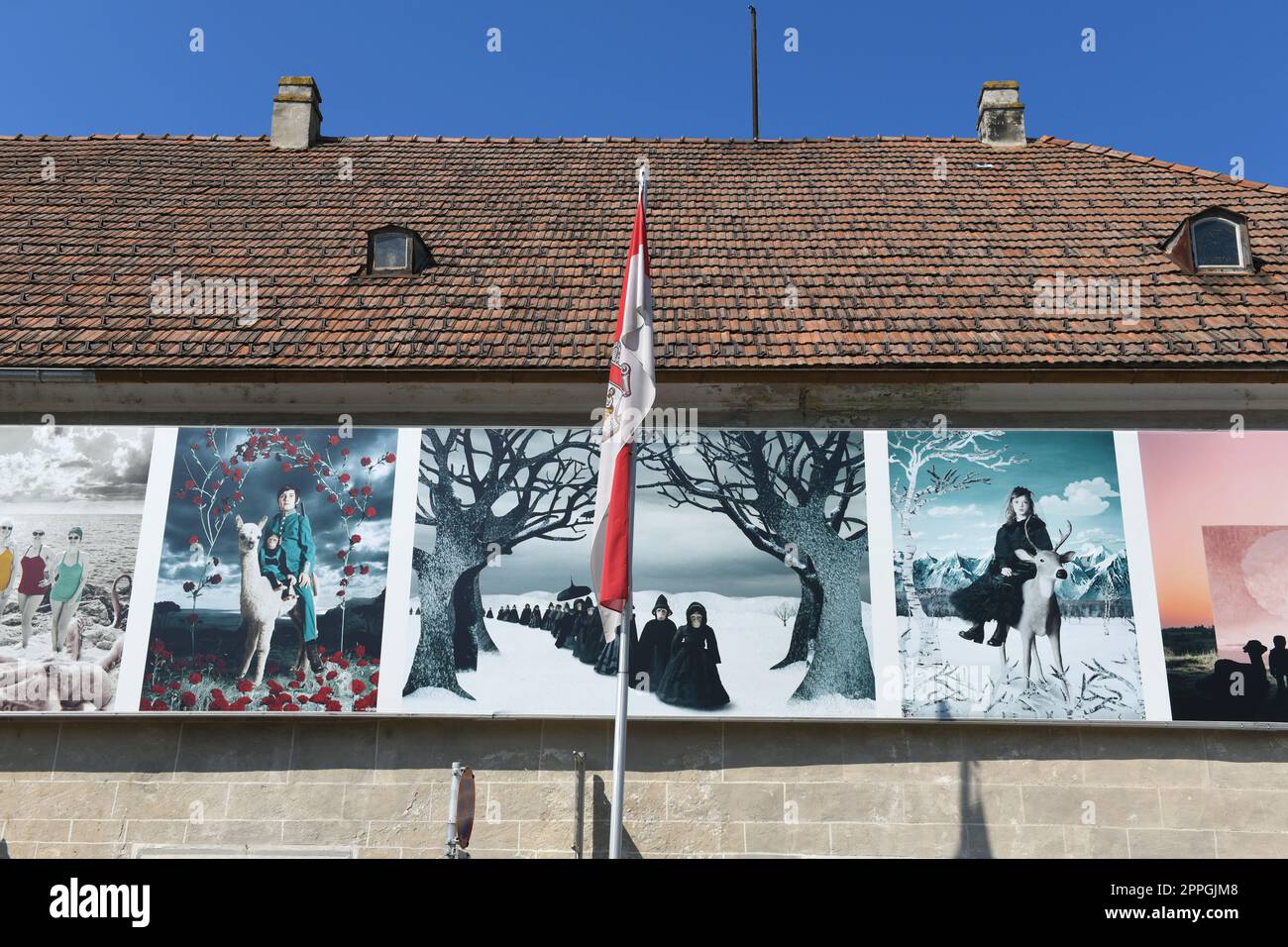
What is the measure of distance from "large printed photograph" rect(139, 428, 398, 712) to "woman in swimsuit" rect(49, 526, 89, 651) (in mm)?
637

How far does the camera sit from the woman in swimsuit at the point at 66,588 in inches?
353

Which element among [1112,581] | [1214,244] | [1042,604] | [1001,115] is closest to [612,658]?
[1042,604]

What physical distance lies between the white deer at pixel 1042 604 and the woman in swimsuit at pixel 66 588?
712cm

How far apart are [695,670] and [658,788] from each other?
2.98 ft

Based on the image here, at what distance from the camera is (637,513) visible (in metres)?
9.20

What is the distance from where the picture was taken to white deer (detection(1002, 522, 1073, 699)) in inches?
344

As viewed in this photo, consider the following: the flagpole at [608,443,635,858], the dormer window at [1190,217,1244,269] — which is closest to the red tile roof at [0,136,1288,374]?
the dormer window at [1190,217,1244,269]

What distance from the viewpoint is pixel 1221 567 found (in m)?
8.93

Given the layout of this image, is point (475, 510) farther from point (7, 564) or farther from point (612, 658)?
point (7, 564)

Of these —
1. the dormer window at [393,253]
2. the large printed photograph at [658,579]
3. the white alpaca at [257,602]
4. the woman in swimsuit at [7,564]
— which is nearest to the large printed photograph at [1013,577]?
the large printed photograph at [658,579]

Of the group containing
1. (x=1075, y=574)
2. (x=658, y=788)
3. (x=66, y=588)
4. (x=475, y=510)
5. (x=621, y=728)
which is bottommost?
(x=658, y=788)
